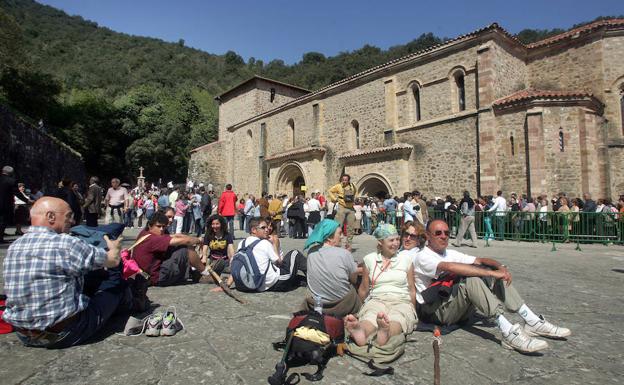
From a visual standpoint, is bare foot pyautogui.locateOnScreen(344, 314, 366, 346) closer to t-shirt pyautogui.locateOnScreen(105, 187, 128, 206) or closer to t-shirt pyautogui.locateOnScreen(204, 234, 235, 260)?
t-shirt pyautogui.locateOnScreen(204, 234, 235, 260)

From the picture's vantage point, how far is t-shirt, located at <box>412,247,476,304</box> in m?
3.48

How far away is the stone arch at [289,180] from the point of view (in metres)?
23.6

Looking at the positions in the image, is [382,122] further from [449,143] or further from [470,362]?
[470,362]

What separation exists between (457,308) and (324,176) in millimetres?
18221

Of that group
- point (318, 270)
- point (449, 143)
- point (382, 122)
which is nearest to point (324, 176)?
point (382, 122)

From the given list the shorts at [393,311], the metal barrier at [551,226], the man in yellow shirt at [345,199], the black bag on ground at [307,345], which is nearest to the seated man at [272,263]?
the shorts at [393,311]

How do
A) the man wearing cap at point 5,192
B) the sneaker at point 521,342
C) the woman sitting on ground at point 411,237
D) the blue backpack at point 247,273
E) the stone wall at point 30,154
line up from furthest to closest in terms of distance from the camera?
the stone wall at point 30,154 → the man wearing cap at point 5,192 → the blue backpack at point 247,273 → the woman sitting on ground at point 411,237 → the sneaker at point 521,342

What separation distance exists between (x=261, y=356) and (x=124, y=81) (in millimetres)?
66843

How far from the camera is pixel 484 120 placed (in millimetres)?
14680

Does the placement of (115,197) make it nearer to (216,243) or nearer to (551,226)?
(216,243)

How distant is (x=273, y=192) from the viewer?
24.9 m

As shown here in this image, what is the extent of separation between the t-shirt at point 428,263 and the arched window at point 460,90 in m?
14.1

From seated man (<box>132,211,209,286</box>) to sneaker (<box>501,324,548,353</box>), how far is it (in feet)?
12.6

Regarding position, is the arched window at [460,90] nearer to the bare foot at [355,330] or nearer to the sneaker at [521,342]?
the sneaker at [521,342]
